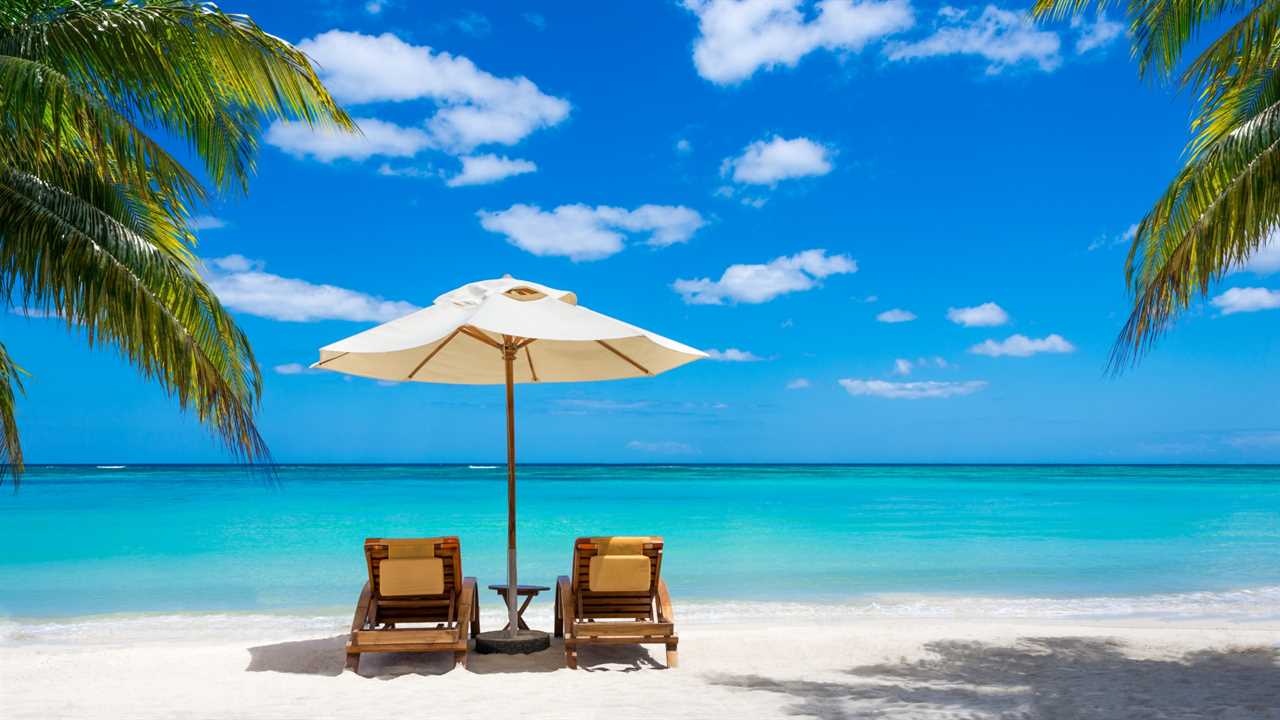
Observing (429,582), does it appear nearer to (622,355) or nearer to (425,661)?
(425,661)

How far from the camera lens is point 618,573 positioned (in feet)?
17.8

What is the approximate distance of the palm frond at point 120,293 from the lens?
4.86 metres

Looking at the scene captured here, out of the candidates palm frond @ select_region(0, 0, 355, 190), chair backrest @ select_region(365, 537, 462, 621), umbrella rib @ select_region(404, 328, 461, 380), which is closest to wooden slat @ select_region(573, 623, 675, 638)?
chair backrest @ select_region(365, 537, 462, 621)

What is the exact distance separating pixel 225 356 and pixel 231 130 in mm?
1309

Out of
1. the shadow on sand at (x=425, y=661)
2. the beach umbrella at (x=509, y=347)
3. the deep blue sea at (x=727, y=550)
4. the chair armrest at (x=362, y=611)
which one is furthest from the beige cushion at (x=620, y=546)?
the deep blue sea at (x=727, y=550)

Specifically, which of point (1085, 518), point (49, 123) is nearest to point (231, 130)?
point (49, 123)

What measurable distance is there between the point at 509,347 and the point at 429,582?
4.66 ft

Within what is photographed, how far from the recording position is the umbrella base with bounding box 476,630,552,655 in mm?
5531

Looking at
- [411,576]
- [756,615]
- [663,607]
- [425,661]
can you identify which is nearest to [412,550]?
[411,576]

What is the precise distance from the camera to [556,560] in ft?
43.5

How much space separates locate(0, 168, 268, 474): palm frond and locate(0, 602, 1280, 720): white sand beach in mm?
1249

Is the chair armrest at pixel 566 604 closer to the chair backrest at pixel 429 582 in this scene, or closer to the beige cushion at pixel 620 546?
the beige cushion at pixel 620 546

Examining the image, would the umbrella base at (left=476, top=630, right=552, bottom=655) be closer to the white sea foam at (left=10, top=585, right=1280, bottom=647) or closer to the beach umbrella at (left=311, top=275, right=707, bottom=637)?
the beach umbrella at (left=311, top=275, right=707, bottom=637)

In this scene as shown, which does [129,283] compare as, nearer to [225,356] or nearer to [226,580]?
[225,356]
